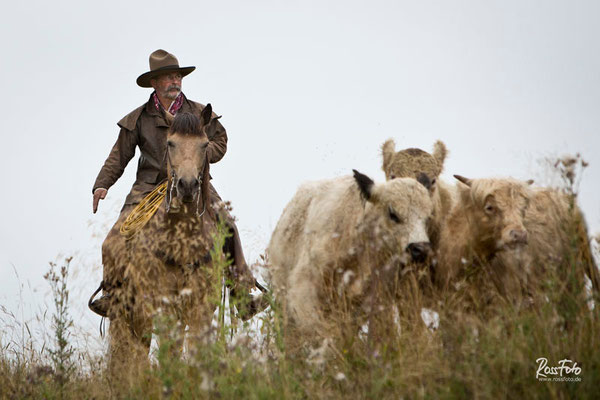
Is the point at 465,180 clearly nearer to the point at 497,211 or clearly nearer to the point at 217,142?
the point at 497,211

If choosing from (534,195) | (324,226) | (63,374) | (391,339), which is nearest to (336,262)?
(324,226)

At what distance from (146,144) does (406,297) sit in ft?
14.3

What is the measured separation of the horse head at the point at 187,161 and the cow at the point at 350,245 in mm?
1282

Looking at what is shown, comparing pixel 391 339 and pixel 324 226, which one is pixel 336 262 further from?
pixel 391 339

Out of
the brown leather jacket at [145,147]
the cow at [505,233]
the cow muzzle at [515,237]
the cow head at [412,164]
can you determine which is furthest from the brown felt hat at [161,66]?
the cow muzzle at [515,237]

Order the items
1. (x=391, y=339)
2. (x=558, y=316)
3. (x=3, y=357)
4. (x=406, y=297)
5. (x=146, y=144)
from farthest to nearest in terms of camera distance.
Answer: (x=146, y=144)
(x=3, y=357)
(x=406, y=297)
(x=391, y=339)
(x=558, y=316)

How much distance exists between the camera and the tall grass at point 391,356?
445 centimetres

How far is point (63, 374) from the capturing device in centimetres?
581

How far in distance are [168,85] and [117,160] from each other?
3.87 ft

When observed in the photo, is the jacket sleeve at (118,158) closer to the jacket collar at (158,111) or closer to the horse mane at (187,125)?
the jacket collar at (158,111)

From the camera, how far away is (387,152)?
8430mm

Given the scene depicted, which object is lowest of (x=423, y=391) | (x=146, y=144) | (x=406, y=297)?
(x=423, y=391)

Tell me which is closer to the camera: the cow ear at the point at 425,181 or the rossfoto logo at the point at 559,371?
the rossfoto logo at the point at 559,371

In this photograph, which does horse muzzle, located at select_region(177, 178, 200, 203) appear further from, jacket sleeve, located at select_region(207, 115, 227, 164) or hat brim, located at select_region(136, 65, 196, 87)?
hat brim, located at select_region(136, 65, 196, 87)
